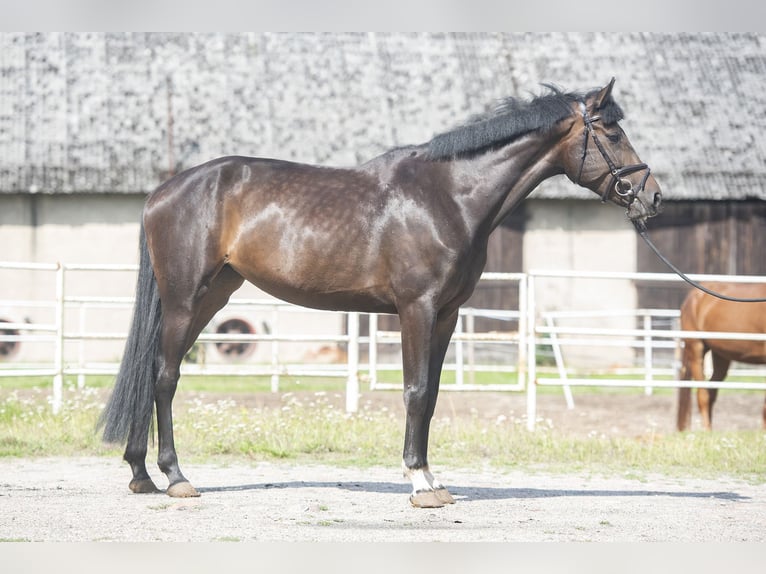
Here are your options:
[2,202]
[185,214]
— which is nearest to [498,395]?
[185,214]

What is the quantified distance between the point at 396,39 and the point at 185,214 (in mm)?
15769

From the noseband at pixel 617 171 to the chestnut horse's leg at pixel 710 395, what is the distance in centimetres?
521

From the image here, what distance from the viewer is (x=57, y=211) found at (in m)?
18.9

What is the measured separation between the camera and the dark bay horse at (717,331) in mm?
10836

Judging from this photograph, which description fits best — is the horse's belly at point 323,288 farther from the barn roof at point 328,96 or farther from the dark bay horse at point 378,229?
the barn roof at point 328,96

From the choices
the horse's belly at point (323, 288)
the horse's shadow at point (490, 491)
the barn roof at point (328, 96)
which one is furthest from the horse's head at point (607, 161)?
the barn roof at point (328, 96)

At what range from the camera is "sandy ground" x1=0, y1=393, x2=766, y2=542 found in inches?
201

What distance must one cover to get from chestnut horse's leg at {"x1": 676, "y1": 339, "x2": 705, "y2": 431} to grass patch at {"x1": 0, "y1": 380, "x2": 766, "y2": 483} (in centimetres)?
164

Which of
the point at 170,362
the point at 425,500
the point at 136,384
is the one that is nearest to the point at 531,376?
the point at 425,500

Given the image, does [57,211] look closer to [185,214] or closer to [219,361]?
[219,361]

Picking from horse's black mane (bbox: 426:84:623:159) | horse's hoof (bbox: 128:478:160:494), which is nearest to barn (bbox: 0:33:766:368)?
horse's black mane (bbox: 426:84:623:159)

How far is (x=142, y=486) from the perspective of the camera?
250 inches

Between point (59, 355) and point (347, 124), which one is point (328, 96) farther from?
point (59, 355)

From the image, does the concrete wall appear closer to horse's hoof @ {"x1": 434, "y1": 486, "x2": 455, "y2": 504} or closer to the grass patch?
the grass patch
